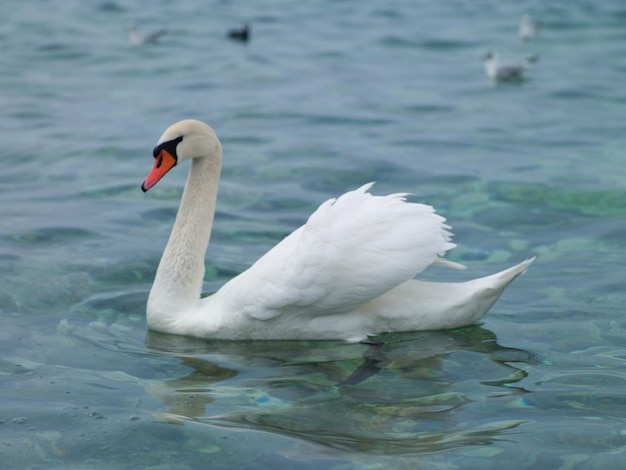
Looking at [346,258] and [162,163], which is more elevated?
[162,163]

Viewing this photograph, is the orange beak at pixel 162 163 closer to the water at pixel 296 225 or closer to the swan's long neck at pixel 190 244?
the swan's long neck at pixel 190 244

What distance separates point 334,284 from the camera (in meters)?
6.00

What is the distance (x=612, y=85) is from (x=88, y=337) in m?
10.3

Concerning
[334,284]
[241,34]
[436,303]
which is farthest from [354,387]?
[241,34]

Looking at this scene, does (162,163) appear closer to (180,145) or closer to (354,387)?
(180,145)

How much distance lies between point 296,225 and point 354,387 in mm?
3327

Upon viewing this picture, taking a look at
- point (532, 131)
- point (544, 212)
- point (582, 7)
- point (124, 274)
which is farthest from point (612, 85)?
point (124, 274)

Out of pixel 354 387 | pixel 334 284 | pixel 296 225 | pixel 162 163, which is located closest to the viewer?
pixel 354 387

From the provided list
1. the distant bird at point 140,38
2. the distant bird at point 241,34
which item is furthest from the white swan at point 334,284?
the distant bird at point 241,34

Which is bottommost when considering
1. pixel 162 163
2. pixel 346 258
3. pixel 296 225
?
pixel 296 225

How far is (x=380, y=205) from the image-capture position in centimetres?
616

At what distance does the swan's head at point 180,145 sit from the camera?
6.55 meters

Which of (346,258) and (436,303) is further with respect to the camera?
(436,303)

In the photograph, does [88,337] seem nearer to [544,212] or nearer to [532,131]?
[544,212]
